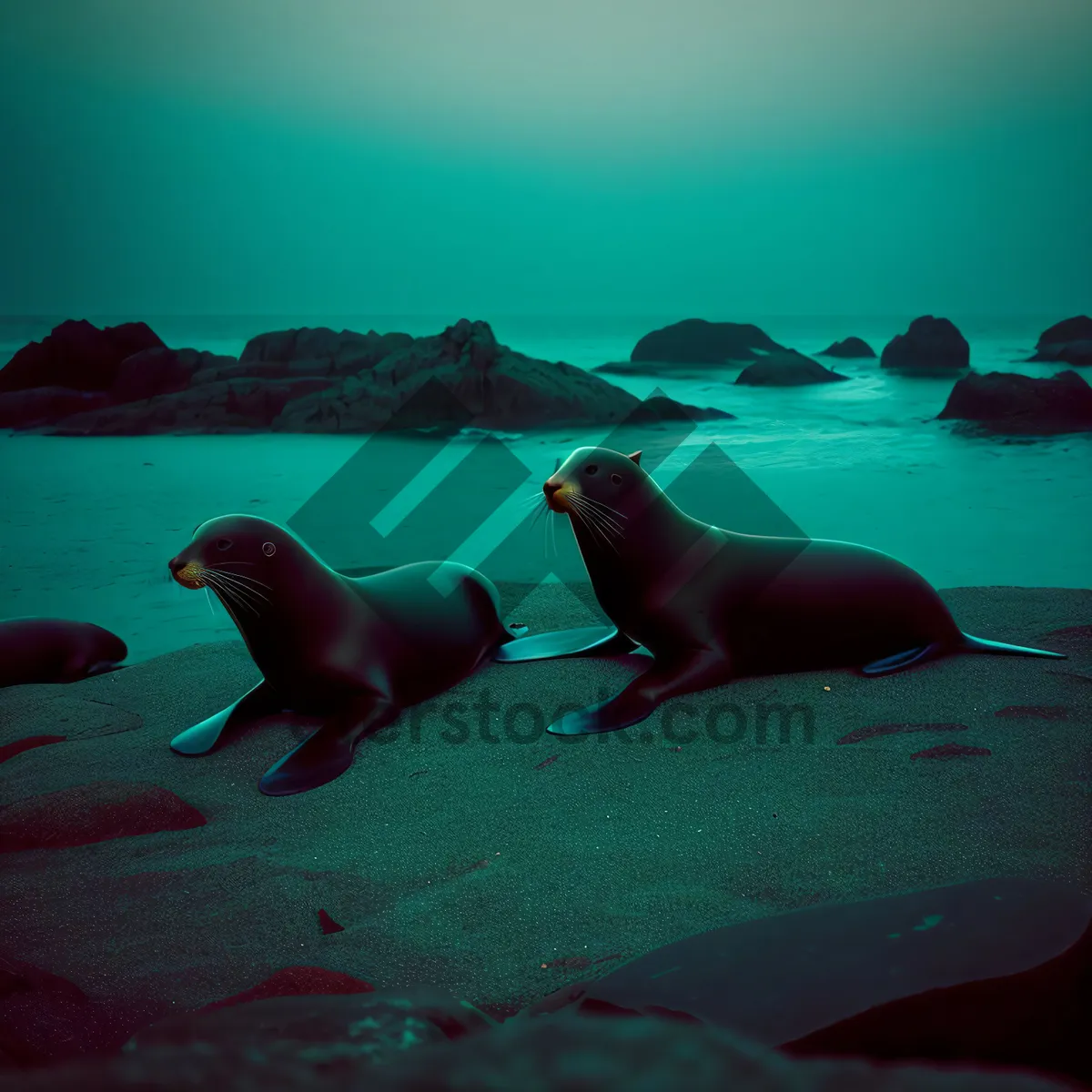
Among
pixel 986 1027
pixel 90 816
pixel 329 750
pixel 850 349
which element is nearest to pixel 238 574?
pixel 329 750

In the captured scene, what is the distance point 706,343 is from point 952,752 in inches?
132

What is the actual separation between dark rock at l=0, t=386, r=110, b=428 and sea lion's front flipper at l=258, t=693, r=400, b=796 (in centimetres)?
294

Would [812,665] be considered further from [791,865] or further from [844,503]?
[844,503]

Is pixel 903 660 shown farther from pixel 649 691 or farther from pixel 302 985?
pixel 302 985

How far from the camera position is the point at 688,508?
387cm

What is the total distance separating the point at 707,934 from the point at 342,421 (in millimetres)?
3909

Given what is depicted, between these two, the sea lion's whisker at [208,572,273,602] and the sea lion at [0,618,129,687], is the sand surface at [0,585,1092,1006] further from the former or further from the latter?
the sea lion at [0,618,129,687]

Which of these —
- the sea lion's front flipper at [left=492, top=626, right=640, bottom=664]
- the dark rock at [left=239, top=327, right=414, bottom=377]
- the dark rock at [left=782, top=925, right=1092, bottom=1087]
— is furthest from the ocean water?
the dark rock at [left=782, top=925, right=1092, bottom=1087]

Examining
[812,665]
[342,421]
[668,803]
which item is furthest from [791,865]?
[342,421]

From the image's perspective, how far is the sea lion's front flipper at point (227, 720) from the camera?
8.16 feet

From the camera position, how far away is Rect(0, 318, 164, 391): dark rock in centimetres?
458

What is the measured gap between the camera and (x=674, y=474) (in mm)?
4031

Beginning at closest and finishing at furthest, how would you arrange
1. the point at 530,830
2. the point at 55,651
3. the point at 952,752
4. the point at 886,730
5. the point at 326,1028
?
the point at 326,1028 < the point at 530,830 < the point at 952,752 < the point at 886,730 < the point at 55,651

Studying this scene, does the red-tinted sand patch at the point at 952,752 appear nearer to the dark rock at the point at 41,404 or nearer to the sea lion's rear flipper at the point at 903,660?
the sea lion's rear flipper at the point at 903,660
